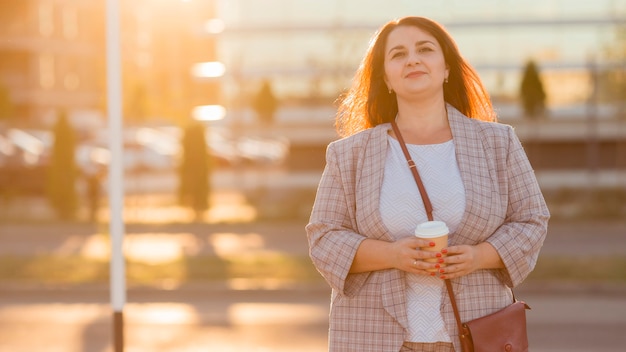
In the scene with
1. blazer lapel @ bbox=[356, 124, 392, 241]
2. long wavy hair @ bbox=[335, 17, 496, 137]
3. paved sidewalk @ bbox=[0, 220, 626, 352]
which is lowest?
paved sidewalk @ bbox=[0, 220, 626, 352]

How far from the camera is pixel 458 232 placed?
325 centimetres

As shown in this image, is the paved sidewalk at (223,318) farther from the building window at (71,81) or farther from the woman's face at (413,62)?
the building window at (71,81)

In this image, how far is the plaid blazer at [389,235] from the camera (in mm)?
3230

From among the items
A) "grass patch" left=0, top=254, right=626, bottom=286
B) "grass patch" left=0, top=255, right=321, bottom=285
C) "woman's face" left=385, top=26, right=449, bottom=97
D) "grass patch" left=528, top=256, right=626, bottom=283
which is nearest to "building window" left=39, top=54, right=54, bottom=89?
"grass patch" left=0, top=255, right=321, bottom=285

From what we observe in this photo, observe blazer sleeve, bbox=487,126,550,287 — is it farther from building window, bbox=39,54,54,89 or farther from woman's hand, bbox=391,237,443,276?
building window, bbox=39,54,54,89

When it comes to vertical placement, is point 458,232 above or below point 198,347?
above

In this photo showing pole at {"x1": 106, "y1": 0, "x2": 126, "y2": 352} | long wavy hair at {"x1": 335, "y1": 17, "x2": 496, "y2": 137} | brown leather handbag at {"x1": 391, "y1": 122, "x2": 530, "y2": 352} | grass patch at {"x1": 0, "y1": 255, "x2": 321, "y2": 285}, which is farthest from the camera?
grass patch at {"x1": 0, "y1": 255, "x2": 321, "y2": 285}

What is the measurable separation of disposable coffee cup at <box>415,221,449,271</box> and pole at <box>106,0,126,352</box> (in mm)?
2616

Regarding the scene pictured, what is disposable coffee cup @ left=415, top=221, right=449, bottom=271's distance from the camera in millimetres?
3043

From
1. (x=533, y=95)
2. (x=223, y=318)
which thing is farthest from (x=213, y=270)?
(x=533, y=95)

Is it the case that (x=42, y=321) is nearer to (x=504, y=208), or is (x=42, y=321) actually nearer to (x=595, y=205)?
(x=504, y=208)

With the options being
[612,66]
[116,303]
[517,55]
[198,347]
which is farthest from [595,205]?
[116,303]

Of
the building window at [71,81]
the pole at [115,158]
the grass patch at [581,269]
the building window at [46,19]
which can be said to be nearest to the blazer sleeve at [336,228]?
the pole at [115,158]

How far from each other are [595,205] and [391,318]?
2111cm
